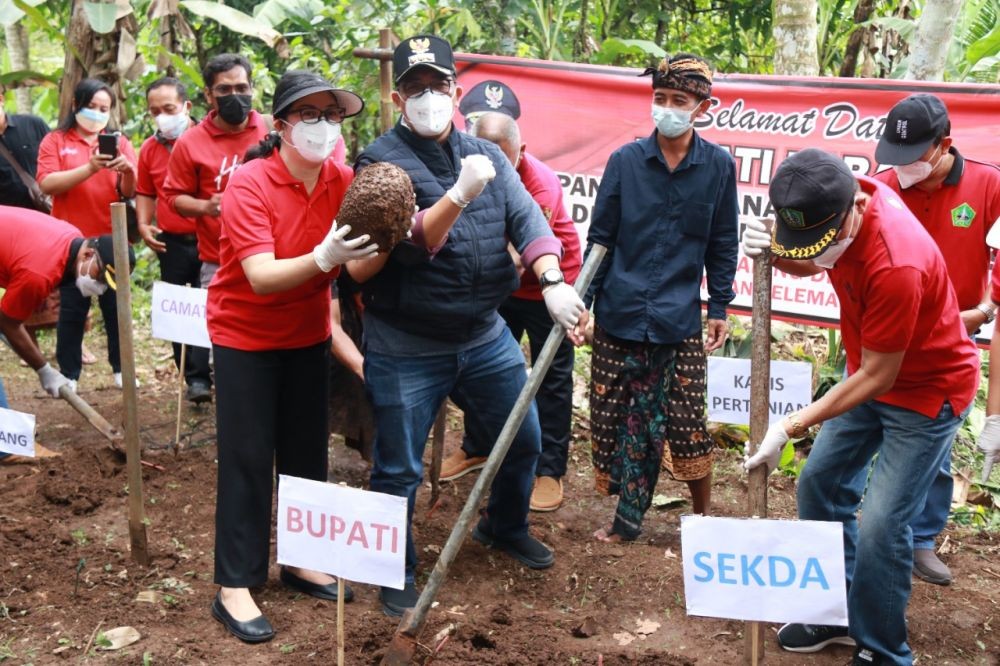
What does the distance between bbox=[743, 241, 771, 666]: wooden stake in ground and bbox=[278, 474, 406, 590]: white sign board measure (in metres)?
1.10

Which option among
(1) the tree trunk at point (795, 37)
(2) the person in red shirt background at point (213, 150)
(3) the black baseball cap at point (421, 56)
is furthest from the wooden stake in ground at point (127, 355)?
(1) the tree trunk at point (795, 37)

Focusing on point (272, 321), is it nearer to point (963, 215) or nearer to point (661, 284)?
point (661, 284)

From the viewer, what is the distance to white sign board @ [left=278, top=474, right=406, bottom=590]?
9.86 ft

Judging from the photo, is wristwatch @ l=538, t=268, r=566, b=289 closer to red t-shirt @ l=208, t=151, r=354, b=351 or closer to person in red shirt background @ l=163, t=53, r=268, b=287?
red t-shirt @ l=208, t=151, r=354, b=351

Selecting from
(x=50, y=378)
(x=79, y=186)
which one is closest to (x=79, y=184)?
(x=79, y=186)

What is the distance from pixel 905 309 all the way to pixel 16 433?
336 cm

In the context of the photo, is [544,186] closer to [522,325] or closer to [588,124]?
[522,325]

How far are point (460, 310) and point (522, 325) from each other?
1.33 m

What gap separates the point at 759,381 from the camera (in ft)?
10.0

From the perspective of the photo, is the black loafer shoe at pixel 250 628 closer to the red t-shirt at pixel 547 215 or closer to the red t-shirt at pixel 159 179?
the red t-shirt at pixel 547 215

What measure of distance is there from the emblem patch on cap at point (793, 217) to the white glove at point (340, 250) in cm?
121

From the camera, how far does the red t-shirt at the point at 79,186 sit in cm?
592

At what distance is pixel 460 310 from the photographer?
3.48 metres

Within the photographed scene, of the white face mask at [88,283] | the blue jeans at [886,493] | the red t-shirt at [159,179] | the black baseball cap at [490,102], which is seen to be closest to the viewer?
the blue jeans at [886,493]
